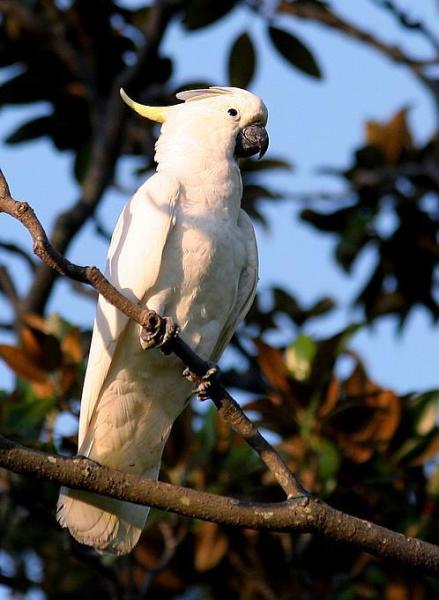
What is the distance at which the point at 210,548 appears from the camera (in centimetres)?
392

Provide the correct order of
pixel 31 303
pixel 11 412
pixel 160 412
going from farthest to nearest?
pixel 31 303, pixel 11 412, pixel 160 412

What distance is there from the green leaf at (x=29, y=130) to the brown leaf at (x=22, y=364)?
64.4 inches

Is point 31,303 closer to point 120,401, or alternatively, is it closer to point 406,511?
point 120,401

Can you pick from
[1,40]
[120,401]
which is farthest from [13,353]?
[1,40]

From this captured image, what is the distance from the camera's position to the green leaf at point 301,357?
3914mm

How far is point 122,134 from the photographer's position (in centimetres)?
436

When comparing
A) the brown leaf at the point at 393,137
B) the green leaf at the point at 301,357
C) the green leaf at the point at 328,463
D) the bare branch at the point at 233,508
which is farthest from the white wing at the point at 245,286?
the brown leaf at the point at 393,137

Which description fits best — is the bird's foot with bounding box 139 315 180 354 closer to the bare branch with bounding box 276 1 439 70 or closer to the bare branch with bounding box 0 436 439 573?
the bare branch with bounding box 0 436 439 573

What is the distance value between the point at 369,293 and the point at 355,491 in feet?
4.74

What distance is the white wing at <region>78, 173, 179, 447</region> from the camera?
10.4ft

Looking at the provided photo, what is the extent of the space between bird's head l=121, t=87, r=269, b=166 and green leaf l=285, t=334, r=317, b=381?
71 cm

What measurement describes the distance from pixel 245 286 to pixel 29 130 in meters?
2.04

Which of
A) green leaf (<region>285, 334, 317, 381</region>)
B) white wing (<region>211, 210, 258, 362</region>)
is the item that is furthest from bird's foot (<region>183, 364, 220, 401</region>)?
green leaf (<region>285, 334, 317, 381</region>)

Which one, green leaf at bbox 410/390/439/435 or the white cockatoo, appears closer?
the white cockatoo
